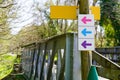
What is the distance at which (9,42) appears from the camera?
7.52 metres

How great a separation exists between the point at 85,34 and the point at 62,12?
46 cm

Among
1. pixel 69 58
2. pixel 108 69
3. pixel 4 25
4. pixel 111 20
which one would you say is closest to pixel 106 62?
pixel 108 69

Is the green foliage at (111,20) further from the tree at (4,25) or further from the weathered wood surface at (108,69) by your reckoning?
the weathered wood surface at (108,69)

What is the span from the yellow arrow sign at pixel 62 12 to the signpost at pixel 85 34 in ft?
0.78

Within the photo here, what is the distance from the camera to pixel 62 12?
11.3 feet

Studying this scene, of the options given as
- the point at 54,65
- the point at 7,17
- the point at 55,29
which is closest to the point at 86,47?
the point at 54,65

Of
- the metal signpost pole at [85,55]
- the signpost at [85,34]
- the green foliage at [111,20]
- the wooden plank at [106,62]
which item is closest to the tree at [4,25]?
the metal signpost pole at [85,55]

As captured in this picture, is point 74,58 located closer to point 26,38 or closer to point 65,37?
point 65,37

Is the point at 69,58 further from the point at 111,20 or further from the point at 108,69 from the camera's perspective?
the point at 111,20

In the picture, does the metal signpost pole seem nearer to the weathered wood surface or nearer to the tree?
the weathered wood surface

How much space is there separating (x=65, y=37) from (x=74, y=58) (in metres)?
0.41

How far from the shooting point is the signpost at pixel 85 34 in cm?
321

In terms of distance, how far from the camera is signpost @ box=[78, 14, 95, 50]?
3.21 metres

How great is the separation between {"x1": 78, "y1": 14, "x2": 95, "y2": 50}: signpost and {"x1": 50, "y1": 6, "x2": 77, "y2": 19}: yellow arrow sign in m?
0.24
